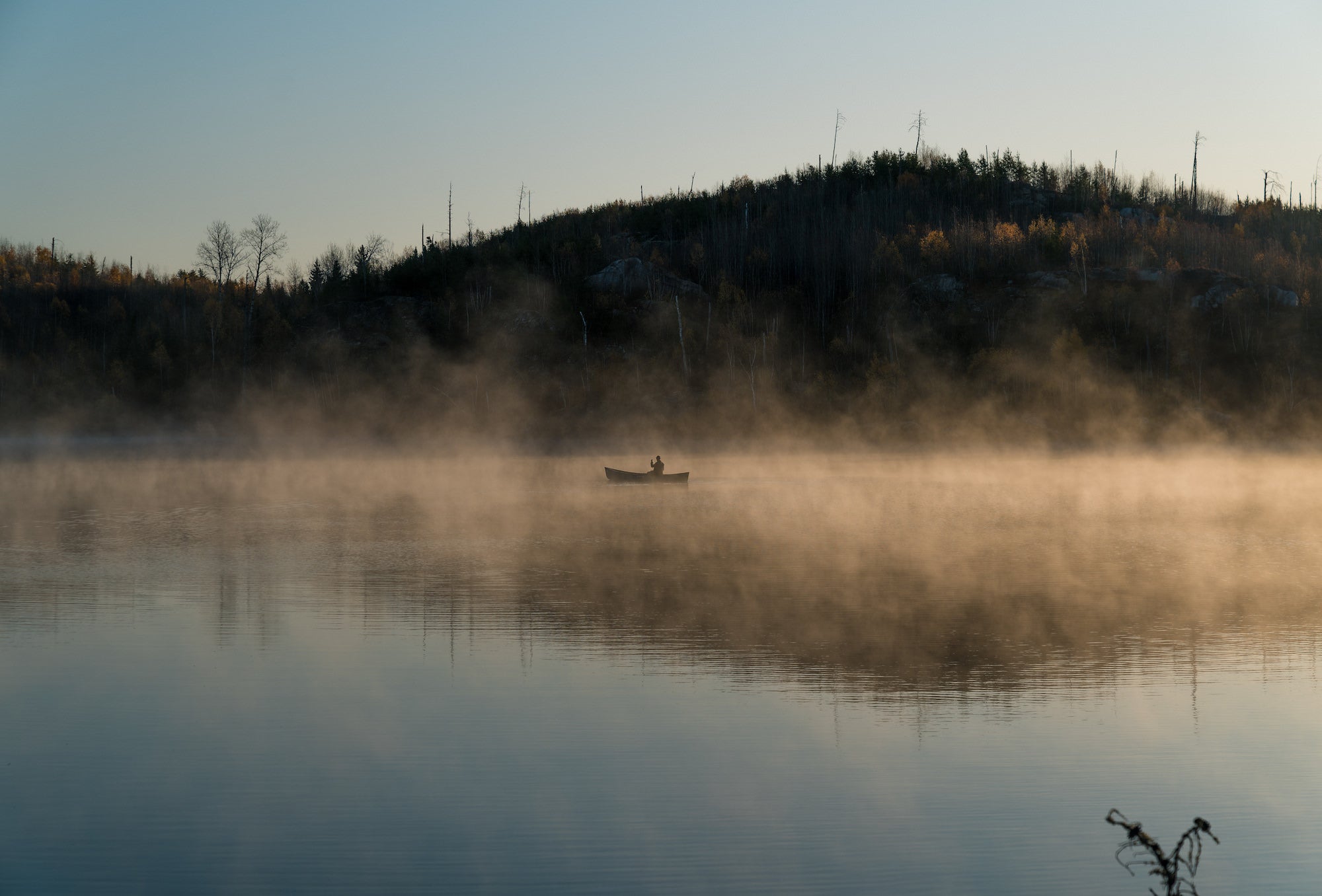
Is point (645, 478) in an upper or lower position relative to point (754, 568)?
upper

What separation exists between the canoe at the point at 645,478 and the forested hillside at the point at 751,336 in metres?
43.5

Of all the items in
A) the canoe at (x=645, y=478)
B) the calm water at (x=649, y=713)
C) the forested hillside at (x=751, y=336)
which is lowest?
the calm water at (x=649, y=713)

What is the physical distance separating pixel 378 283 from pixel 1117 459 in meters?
81.8

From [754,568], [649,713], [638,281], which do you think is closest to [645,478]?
[754,568]

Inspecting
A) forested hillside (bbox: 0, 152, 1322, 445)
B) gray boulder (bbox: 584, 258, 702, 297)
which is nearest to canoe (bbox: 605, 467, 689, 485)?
forested hillside (bbox: 0, 152, 1322, 445)

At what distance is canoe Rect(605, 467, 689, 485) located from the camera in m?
52.0

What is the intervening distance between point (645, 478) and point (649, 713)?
38357 mm

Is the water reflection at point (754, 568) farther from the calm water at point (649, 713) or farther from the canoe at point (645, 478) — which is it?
the canoe at point (645, 478)

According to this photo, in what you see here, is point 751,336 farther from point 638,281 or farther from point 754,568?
point 754,568

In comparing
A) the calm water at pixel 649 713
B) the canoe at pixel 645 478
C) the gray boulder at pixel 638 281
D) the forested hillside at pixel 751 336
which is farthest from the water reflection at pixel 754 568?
the gray boulder at pixel 638 281

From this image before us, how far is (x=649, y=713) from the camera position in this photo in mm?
13625

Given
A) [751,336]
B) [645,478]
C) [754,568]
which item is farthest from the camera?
[751,336]

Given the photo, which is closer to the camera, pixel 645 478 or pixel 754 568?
pixel 754 568

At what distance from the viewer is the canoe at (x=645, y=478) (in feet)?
171
